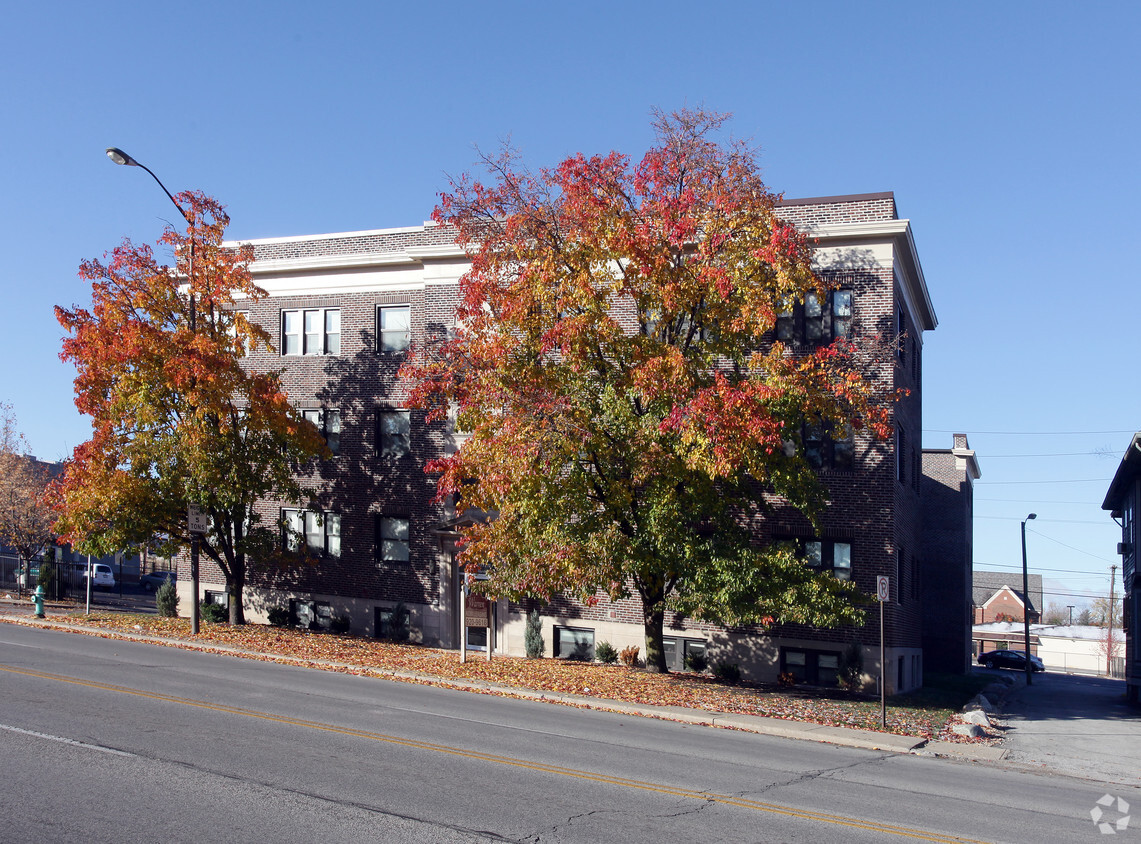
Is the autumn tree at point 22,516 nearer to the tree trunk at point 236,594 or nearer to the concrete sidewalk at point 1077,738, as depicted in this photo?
the tree trunk at point 236,594

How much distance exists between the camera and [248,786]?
9.23 meters

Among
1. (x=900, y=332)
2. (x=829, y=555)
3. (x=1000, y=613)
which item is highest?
(x=900, y=332)

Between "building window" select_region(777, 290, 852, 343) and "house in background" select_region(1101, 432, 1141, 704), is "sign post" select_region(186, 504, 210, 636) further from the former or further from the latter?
"house in background" select_region(1101, 432, 1141, 704)

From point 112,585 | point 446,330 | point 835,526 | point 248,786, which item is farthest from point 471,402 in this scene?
point 112,585

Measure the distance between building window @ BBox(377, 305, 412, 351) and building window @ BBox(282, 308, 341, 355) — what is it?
4.97 ft

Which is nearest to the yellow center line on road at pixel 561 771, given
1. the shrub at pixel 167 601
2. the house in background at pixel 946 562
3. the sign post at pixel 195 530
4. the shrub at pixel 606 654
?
the sign post at pixel 195 530

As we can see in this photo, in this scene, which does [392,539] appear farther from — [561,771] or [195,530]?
[561,771]

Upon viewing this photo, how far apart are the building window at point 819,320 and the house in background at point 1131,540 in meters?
9.52

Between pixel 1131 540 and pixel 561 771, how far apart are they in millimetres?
31499

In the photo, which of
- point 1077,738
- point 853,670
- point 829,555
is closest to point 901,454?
point 829,555

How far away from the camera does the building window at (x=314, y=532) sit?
3125cm

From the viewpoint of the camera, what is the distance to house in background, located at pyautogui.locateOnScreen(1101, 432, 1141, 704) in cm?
3157

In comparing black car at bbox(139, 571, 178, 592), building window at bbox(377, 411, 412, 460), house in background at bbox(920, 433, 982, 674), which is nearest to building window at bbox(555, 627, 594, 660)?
building window at bbox(377, 411, 412, 460)

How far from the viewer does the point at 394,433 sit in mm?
30453
